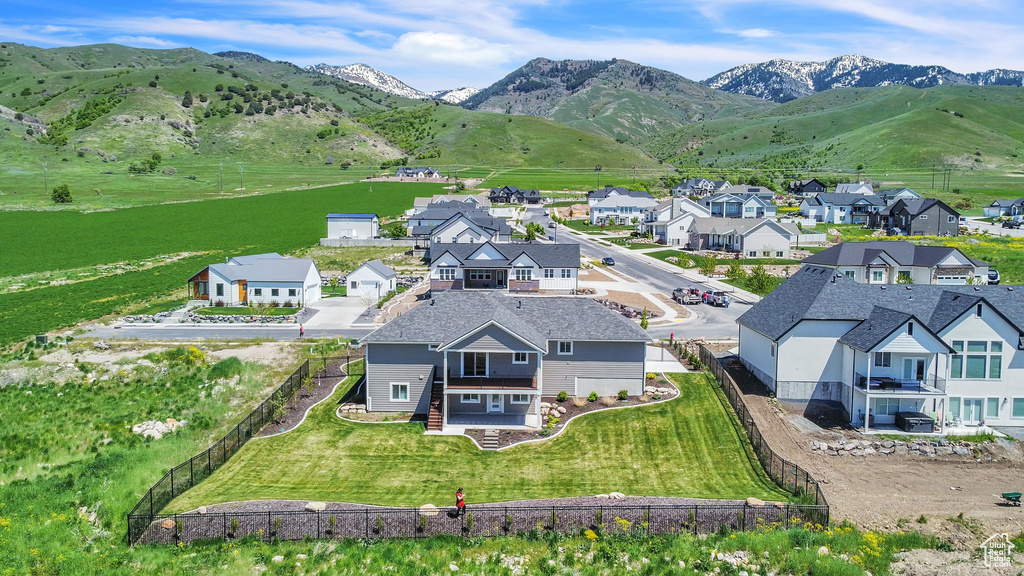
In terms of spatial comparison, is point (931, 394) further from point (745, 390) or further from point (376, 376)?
point (376, 376)

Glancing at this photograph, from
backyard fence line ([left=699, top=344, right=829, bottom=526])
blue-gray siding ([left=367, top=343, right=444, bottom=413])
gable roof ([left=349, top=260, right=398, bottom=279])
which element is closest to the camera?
backyard fence line ([left=699, top=344, right=829, bottom=526])

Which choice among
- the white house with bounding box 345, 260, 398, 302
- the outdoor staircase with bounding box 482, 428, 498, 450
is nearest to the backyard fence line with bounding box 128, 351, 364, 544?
the outdoor staircase with bounding box 482, 428, 498, 450

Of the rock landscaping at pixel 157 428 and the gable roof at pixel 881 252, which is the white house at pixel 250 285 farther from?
the gable roof at pixel 881 252

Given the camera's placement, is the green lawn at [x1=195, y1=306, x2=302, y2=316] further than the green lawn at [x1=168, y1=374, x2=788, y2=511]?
Yes

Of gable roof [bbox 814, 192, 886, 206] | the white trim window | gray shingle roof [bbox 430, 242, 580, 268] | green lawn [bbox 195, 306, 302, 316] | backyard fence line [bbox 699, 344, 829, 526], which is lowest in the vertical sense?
backyard fence line [bbox 699, 344, 829, 526]

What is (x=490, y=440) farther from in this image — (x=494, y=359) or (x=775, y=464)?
(x=775, y=464)

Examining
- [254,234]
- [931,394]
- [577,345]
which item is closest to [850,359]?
[931,394]

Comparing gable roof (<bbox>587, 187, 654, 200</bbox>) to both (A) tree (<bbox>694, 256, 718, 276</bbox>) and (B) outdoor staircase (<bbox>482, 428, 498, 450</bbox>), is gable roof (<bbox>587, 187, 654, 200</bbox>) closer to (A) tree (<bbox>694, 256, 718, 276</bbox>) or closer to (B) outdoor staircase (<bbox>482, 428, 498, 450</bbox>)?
(A) tree (<bbox>694, 256, 718, 276</bbox>)
